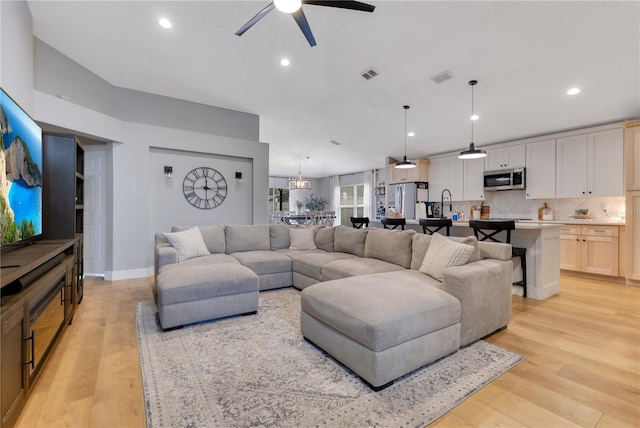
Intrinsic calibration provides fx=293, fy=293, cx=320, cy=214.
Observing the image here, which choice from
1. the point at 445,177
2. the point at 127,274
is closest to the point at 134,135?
the point at 127,274

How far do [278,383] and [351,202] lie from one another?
9.40 m

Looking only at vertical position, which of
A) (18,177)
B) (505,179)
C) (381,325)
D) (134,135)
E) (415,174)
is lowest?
(381,325)

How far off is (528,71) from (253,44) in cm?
350

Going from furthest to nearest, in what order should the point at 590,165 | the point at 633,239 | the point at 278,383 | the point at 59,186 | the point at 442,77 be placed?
1. the point at 590,165
2. the point at 633,239
3. the point at 442,77
4. the point at 59,186
5. the point at 278,383

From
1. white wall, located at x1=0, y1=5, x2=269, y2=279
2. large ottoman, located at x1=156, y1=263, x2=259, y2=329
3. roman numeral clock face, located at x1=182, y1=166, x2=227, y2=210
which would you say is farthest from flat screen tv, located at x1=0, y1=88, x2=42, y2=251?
roman numeral clock face, located at x1=182, y1=166, x2=227, y2=210

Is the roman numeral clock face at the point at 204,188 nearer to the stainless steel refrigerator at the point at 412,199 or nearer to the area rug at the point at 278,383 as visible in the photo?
the area rug at the point at 278,383

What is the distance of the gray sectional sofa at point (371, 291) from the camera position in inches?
70.6

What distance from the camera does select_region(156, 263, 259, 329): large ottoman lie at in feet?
8.45

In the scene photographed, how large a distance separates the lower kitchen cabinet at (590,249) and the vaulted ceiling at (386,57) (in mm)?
1772

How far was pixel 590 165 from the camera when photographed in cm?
482

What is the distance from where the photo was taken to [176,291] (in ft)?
8.48

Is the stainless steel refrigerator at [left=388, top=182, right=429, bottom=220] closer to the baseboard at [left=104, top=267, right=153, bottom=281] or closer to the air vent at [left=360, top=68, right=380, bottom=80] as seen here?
the air vent at [left=360, top=68, right=380, bottom=80]

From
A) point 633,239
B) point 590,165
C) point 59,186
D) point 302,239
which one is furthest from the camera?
point 590,165

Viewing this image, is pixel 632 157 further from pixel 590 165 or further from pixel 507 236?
pixel 507 236
